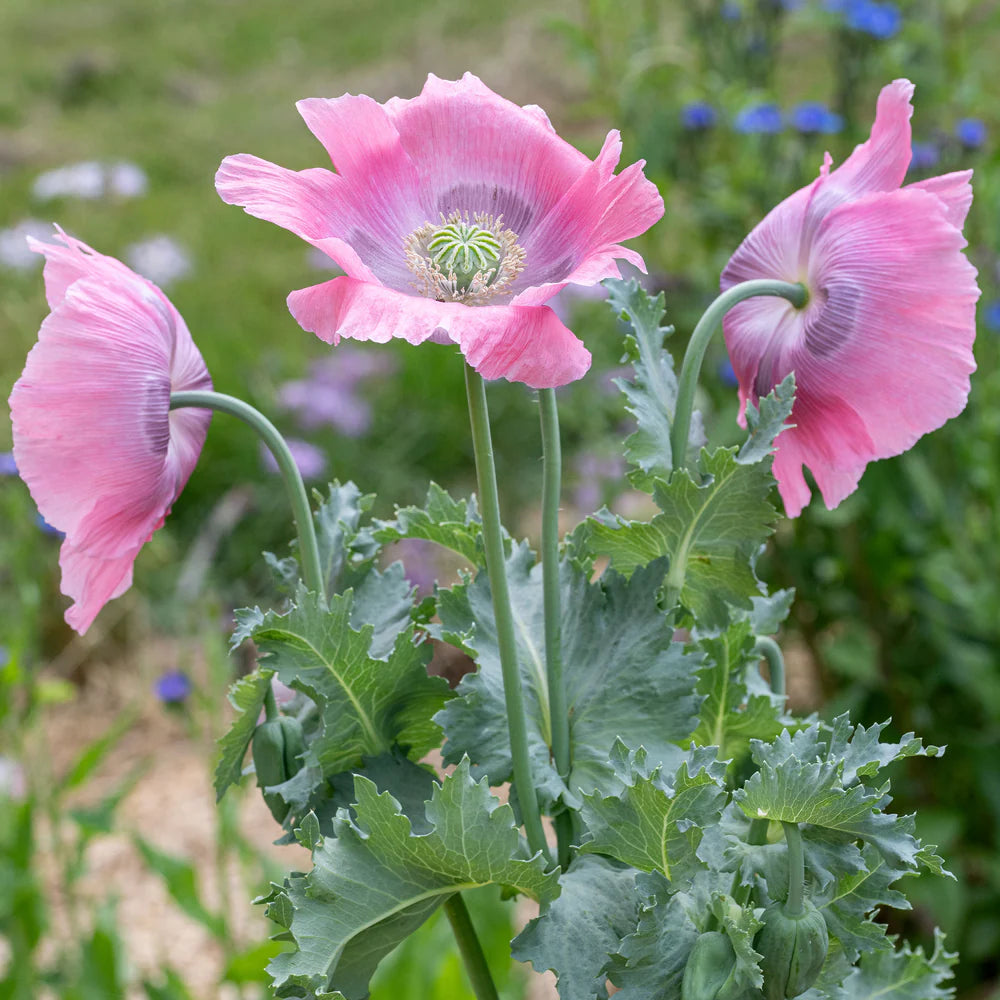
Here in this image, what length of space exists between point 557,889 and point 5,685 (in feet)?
4.02

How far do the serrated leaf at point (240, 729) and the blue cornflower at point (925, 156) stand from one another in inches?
58.6

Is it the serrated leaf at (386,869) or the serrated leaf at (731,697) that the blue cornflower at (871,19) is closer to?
the serrated leaf at (731,697)

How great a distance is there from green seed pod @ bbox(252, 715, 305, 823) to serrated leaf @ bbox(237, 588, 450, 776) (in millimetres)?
13

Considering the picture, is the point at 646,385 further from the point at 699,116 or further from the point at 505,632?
the point at 699,116

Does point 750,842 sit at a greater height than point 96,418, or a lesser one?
lesser

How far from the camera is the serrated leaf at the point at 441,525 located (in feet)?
1.77

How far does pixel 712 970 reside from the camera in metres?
0.42

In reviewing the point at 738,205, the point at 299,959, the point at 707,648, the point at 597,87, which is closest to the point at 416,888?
the point at 299,959

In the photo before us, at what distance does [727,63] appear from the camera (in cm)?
228

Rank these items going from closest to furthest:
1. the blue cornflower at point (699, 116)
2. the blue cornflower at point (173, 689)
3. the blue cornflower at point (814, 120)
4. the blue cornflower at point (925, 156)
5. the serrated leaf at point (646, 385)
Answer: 1. the serrated leaf at point (646, 385)
2. the blue cornflower at point (173, 689)
3. the blue cornflower at point (925, 156)
4. the blue cornflower at point (814, 120)
5. the blue cornflower at point (699, 116)

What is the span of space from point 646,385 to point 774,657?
0.16m

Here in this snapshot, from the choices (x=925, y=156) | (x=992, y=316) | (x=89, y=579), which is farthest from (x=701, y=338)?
(x=992, y=316)

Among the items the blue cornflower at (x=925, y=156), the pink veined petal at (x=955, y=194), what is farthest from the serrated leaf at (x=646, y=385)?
the blue cornflower at (x=925, y=156)

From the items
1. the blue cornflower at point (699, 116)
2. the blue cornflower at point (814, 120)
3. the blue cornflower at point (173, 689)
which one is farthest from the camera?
the blue cornflower at point (699, 116)
